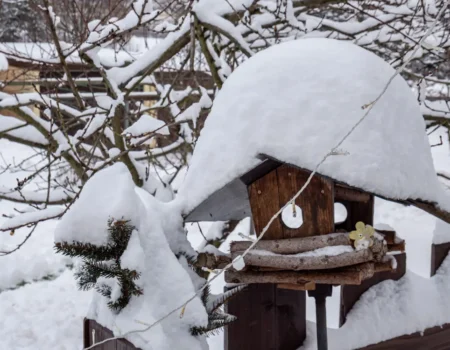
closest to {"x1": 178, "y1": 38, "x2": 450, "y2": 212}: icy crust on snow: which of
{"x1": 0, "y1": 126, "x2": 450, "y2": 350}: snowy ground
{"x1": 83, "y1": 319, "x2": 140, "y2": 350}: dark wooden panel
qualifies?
{"x1": 83, "y1": 319, "x2": 140, "y2": 350}: dark wooden panel

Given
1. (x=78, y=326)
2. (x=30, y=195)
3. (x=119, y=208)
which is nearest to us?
(x=119, y=208)

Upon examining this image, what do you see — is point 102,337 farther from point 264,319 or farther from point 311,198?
point 311,198

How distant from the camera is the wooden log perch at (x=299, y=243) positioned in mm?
1558

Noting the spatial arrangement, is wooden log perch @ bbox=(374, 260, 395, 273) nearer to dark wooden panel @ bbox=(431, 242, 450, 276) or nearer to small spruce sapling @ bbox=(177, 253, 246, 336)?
small spruce sapling @ bbox=(177, 253, 246, 336)

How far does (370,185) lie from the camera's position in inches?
55.3

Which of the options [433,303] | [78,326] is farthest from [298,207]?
[78,326]

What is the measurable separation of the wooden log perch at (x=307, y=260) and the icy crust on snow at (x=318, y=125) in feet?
0.65

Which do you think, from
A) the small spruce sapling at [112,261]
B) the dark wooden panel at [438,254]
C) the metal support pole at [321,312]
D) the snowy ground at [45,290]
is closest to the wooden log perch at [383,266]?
the metal support pole at [321,312]

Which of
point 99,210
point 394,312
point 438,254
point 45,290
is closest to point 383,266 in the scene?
point 394,312

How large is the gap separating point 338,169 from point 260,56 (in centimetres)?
51

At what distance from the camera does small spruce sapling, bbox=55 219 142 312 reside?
1355 millimetres

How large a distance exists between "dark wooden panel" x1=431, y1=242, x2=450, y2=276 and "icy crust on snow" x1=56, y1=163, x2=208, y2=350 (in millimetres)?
1235

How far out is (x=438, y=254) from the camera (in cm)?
227

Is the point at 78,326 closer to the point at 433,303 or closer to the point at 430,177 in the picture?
the point at 433,303
